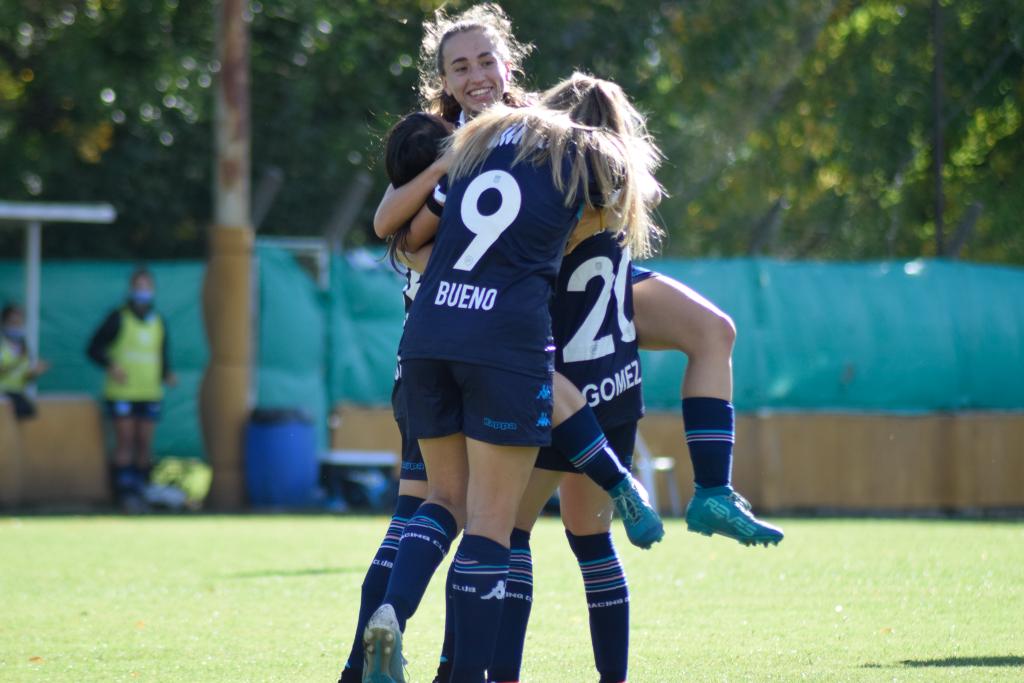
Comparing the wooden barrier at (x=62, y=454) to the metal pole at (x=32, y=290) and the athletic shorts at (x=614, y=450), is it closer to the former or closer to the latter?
the metal pole at (x=32, y=290)

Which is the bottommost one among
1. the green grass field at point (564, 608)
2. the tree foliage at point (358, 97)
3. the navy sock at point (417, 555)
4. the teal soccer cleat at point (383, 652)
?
the green grass field at point (564, 608)

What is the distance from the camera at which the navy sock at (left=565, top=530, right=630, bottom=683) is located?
184 inches

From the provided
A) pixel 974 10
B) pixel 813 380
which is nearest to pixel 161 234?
pixel 813 380

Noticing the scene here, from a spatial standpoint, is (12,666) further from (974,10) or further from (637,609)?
(974,10)

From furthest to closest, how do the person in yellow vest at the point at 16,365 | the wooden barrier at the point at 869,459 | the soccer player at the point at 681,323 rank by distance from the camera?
the wooden barrier at the point at 869,459 < the person in yellow vest at the point at 16,365 < the soccer player at the point at 681,323

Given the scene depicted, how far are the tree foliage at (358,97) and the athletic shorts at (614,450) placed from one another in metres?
11.0

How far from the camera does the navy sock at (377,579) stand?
4.55m

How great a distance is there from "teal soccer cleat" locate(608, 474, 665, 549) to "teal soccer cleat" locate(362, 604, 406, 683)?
2.31ft

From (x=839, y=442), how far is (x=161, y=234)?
28.2 feet

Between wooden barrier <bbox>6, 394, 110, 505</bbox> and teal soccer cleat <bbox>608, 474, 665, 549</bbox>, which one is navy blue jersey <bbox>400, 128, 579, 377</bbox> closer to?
teal soccer cleat <bbox>608, 474, 665, 549</bbox>

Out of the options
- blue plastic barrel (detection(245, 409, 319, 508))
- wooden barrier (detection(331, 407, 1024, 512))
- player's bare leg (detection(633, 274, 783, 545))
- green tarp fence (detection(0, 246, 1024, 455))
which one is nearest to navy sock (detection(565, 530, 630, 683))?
player's bare leg (detection(633, 274, 783, 545))

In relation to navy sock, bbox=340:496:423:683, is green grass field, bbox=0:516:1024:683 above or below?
below

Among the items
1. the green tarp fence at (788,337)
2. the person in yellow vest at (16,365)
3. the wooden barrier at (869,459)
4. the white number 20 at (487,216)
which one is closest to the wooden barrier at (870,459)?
the wooden barrier at (869,459)

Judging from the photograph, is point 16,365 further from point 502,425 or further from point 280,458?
point 502,425
